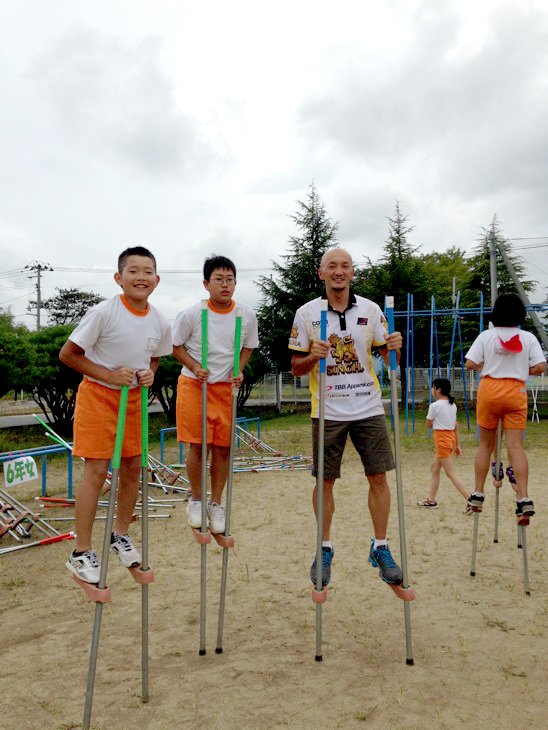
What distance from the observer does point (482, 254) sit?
32.5 m

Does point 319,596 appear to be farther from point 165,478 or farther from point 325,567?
point 165,478

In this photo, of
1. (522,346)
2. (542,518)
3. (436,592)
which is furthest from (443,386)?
(436,592)

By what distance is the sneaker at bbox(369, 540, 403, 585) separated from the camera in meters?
3.64

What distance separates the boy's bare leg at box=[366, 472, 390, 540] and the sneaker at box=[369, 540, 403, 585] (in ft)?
0.33

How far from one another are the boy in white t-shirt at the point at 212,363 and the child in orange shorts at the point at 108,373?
583 mm

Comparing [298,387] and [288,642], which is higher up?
[288,642]

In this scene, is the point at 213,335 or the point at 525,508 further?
the point at 525,508

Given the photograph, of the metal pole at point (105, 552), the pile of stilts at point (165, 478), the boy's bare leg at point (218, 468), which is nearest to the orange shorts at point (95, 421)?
the metal pole at point (105, 552)

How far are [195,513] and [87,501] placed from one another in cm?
86

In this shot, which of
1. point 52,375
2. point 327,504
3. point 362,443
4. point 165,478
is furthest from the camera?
point 52,375

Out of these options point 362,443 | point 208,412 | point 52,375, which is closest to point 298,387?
point 52,375

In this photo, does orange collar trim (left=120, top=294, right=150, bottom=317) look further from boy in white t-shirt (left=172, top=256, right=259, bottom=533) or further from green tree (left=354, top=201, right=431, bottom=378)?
green tree (left=354, top=201, right=431, bottom=378)

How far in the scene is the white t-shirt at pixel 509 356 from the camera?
16.3 feet

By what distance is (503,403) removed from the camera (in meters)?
4.92
